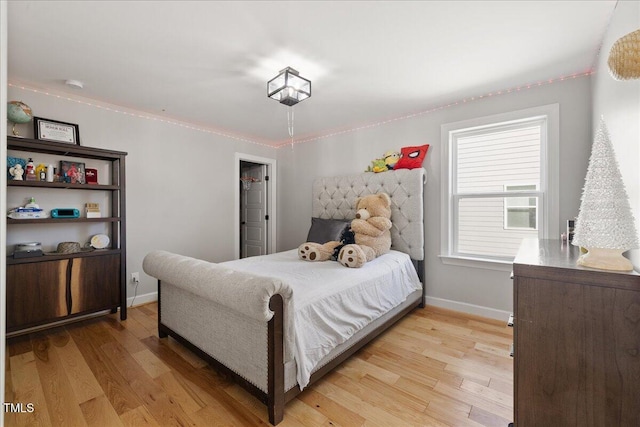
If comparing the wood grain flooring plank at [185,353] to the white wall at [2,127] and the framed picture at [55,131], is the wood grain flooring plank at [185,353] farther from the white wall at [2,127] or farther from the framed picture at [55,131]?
the framed picture at [55,131]

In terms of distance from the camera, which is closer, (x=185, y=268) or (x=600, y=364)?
(x=600, y=364)

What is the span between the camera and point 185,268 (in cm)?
190

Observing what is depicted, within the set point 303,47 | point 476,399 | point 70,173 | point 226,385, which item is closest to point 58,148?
point 70,173

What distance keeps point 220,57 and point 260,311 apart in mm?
1841

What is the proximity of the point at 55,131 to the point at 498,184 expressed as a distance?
4.27 meters

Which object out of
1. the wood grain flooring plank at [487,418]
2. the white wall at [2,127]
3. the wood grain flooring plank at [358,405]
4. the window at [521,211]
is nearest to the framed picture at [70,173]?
the white wall at [2,127]

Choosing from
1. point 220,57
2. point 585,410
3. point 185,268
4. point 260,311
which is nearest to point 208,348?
point 185,268

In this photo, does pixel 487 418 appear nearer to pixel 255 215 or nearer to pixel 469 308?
pixel 469 308

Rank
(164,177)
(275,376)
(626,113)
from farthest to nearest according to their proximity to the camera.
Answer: (164,177) < (275,376) < (626,113)

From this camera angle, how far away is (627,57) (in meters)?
0.84

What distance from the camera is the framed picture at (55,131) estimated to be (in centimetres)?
251

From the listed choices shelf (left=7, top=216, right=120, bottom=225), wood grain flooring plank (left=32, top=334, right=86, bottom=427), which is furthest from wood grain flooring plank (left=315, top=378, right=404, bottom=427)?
shelf (left=7, top=216, right=120, bottom=225)

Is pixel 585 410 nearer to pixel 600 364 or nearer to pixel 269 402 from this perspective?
pixel 600 364

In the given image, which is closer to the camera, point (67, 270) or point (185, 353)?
point (185, 353)
